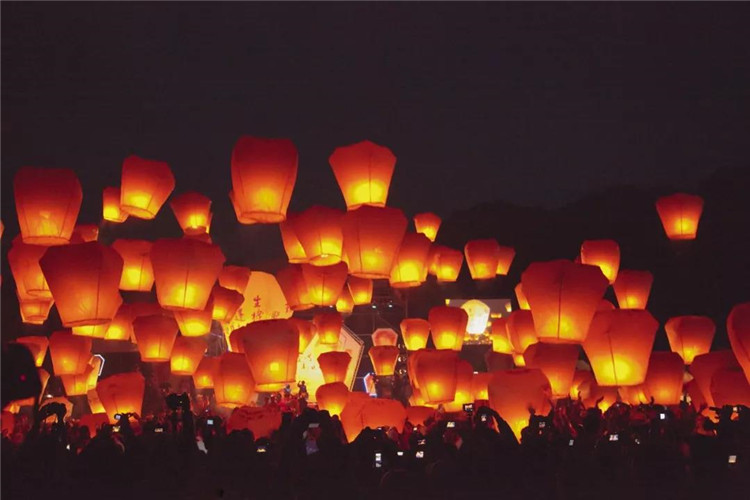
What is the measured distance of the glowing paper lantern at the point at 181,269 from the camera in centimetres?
755

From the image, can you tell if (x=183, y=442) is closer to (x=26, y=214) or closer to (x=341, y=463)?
(x=341, y=463)

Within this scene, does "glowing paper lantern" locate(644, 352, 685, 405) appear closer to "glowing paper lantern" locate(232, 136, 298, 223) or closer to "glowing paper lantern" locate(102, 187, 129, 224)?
"glowing paper lantern" locate(232, 136, 298, 223)

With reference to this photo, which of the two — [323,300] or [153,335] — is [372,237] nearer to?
[323,300]

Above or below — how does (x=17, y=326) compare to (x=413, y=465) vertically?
above

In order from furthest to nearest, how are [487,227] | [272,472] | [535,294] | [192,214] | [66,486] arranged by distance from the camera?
[487,227]
[192,214]
[535,294]
[272,472]
[66,486]

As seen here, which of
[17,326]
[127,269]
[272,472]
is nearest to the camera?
[272,472]

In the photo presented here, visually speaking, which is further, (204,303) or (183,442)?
(204,303)

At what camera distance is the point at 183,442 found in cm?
493

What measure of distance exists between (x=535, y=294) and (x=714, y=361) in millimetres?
3431

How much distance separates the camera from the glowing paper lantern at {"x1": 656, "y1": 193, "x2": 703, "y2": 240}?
11781mm

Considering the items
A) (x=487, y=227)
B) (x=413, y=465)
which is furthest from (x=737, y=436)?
(x=487, y=227)

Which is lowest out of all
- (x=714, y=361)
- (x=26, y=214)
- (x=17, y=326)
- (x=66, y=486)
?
(x=66, y=486)

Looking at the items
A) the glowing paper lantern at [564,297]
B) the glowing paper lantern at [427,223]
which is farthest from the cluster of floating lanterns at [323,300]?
the glowing paper lantern at [427,223]

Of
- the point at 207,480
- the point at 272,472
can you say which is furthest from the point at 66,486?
the point at 272,472
